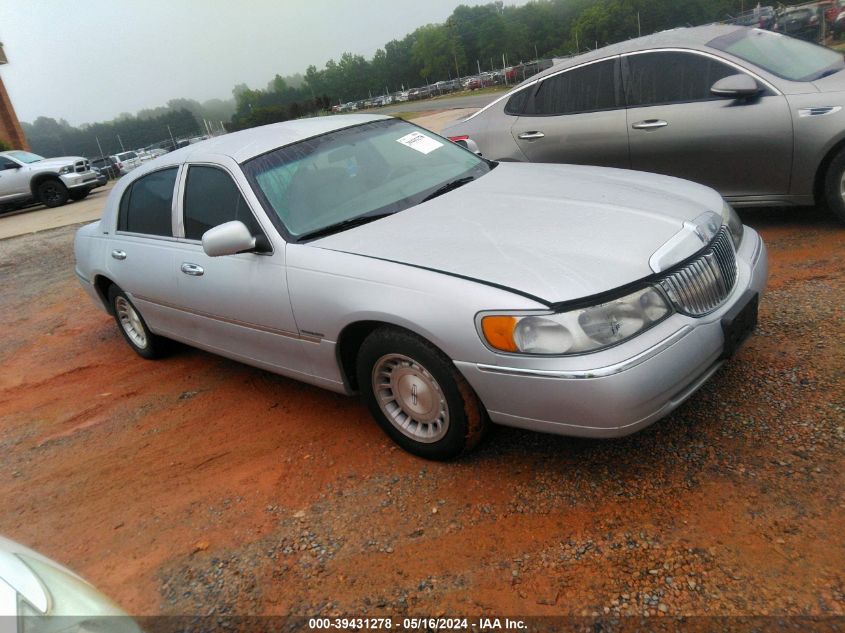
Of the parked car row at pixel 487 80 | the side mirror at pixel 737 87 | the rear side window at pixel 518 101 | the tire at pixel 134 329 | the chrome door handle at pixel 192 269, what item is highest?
the rear side window at pixel 518 101

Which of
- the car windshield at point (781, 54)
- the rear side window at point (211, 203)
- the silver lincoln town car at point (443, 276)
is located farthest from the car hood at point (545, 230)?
the car windshield at point (781, 54)

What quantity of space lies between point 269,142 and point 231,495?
79.2 inches

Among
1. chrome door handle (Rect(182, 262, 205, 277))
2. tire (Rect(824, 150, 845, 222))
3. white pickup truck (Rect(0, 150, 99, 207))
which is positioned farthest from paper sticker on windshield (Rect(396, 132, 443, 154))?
white pickup truck (Rect(0, 150, 99, 207))

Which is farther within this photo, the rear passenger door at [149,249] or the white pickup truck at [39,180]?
the white pickup truck at [39,180]

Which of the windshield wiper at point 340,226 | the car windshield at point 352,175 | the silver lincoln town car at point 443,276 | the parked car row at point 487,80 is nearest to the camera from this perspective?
the silver lincoln town car at point 443,276

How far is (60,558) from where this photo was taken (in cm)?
303

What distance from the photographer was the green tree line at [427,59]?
47781 millimetres

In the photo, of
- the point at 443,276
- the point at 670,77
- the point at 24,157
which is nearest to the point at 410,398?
the point at 443,276

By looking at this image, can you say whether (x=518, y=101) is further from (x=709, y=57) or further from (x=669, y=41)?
(x=709, y=57)

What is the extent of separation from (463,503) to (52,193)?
753 inches

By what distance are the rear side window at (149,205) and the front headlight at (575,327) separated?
257 centimetres

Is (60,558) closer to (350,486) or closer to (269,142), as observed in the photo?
(350,486)

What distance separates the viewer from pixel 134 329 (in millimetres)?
5207

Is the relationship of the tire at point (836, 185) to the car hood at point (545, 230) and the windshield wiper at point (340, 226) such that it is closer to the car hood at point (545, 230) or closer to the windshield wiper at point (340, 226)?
the car hood at point (545, 230)
